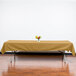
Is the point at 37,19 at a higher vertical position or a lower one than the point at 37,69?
higher

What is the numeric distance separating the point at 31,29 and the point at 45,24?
0.66 m

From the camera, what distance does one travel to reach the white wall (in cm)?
537

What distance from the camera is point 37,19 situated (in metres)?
5.43

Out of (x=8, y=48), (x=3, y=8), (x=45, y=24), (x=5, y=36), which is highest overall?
(x=3, y=8)

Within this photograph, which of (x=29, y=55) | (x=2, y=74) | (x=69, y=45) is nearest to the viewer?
(x=2, y=74)

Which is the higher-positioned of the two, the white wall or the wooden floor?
the white wall

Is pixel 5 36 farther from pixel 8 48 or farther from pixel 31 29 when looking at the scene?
pixel 8 48

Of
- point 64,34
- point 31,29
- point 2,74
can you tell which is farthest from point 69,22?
point 2,74

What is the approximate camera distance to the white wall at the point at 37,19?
5367 millimetres

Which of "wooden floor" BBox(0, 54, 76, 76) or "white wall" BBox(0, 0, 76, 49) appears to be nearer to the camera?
"wooden floor" BBox(0, 54, 76, 76)

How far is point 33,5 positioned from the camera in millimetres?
5383

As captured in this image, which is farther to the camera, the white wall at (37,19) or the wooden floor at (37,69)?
the white wall at (37,19)

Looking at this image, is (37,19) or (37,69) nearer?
(37,69)

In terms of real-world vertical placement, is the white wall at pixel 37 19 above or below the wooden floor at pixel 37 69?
above
